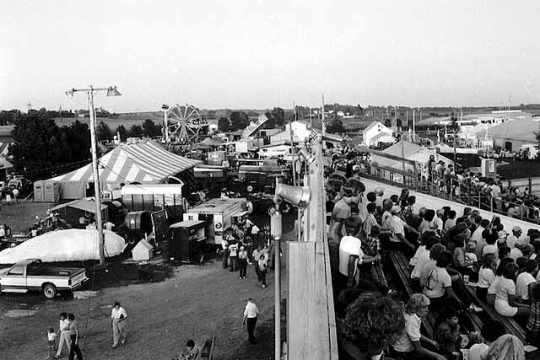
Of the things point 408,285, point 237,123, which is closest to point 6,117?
point 237,123

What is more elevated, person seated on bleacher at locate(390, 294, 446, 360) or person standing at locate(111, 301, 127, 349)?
person seated on bleacher at locate(390, 294, 446, 360)

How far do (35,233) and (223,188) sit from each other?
41.5 ft

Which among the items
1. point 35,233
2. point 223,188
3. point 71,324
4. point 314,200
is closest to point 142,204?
point 35,233

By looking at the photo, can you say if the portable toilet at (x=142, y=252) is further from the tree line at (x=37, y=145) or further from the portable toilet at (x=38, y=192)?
the tree line at (x=37, y=145)

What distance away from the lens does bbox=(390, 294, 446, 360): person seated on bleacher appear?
177 inches

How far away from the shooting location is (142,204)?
23672 mm

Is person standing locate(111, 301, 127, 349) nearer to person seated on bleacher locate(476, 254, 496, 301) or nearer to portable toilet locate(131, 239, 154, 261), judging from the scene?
portable toilet locate(131, 239, 154, 261)

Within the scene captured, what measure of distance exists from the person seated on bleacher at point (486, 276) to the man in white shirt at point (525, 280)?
32cm

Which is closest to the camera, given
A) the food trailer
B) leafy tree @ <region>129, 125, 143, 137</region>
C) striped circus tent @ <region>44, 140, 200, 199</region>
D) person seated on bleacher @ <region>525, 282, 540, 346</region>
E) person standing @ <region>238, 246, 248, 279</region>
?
person seated on bleacher @ <region>525, 282, 540, 346</region>

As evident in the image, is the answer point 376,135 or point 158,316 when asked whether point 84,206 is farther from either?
point 376,135

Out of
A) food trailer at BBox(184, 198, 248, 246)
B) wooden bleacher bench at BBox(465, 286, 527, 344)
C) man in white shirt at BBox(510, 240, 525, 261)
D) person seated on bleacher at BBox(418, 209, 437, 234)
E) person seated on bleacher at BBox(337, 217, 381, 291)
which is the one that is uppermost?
person seated on bleacher at BBox(337, 217, 381, 291)

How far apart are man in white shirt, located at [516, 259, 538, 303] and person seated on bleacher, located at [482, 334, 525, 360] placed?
2.71 m

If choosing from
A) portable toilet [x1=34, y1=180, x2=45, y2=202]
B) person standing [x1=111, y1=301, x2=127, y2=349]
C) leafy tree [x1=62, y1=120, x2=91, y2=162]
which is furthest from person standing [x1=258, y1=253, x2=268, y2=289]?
leafy tree [x1=62, y1=120, x2=91, y2=162]

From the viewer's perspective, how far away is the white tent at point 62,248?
17.3m
